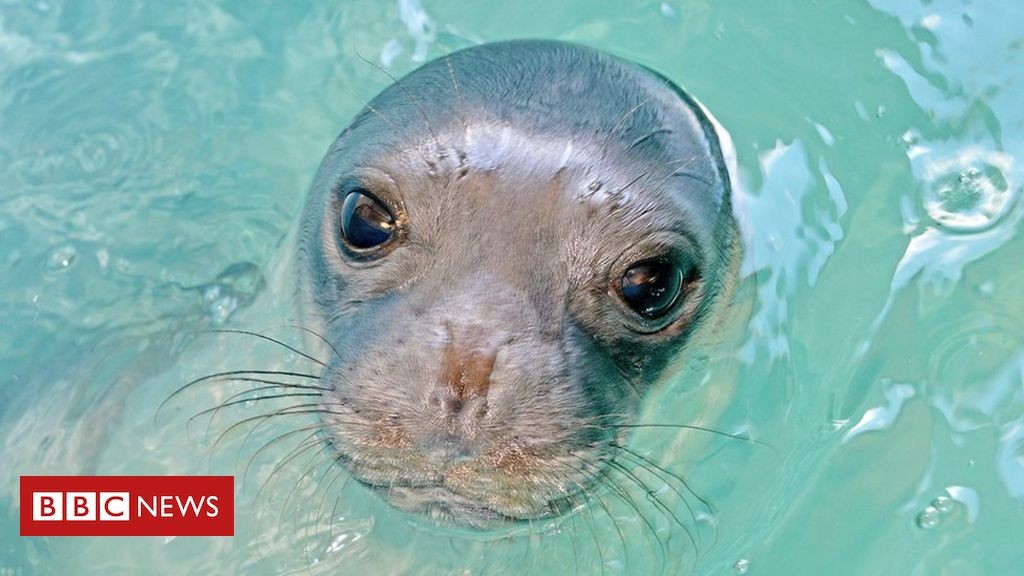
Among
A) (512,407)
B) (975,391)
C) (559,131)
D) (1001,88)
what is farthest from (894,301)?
(512,407)

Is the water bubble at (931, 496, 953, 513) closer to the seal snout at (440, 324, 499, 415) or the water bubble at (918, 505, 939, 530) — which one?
the water bubble at (918, 505, 939, 530)

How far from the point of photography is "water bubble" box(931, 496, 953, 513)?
333 centimetres

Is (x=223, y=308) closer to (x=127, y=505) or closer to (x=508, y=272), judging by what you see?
(x=127, y=505)

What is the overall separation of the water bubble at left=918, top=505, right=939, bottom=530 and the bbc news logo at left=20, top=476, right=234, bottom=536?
211cm

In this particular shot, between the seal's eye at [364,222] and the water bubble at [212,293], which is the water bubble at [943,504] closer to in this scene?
the seal's eye at [364,222]

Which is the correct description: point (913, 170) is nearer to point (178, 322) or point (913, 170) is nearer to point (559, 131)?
point (559, 131)

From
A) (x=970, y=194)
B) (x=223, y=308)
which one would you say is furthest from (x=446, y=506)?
(x=970, y=194)

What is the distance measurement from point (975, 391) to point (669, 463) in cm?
98

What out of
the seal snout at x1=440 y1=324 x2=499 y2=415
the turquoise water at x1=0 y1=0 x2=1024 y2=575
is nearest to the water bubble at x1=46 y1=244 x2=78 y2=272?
the turquoise water at x1=0 y1=0 x2=1024 y2=575

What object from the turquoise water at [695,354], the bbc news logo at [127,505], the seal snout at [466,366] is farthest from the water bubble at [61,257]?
the seal snout at [466,366]

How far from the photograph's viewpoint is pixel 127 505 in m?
3.50

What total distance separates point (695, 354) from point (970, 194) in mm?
1184

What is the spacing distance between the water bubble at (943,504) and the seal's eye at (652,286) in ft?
3.81

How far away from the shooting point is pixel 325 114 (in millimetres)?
4227
